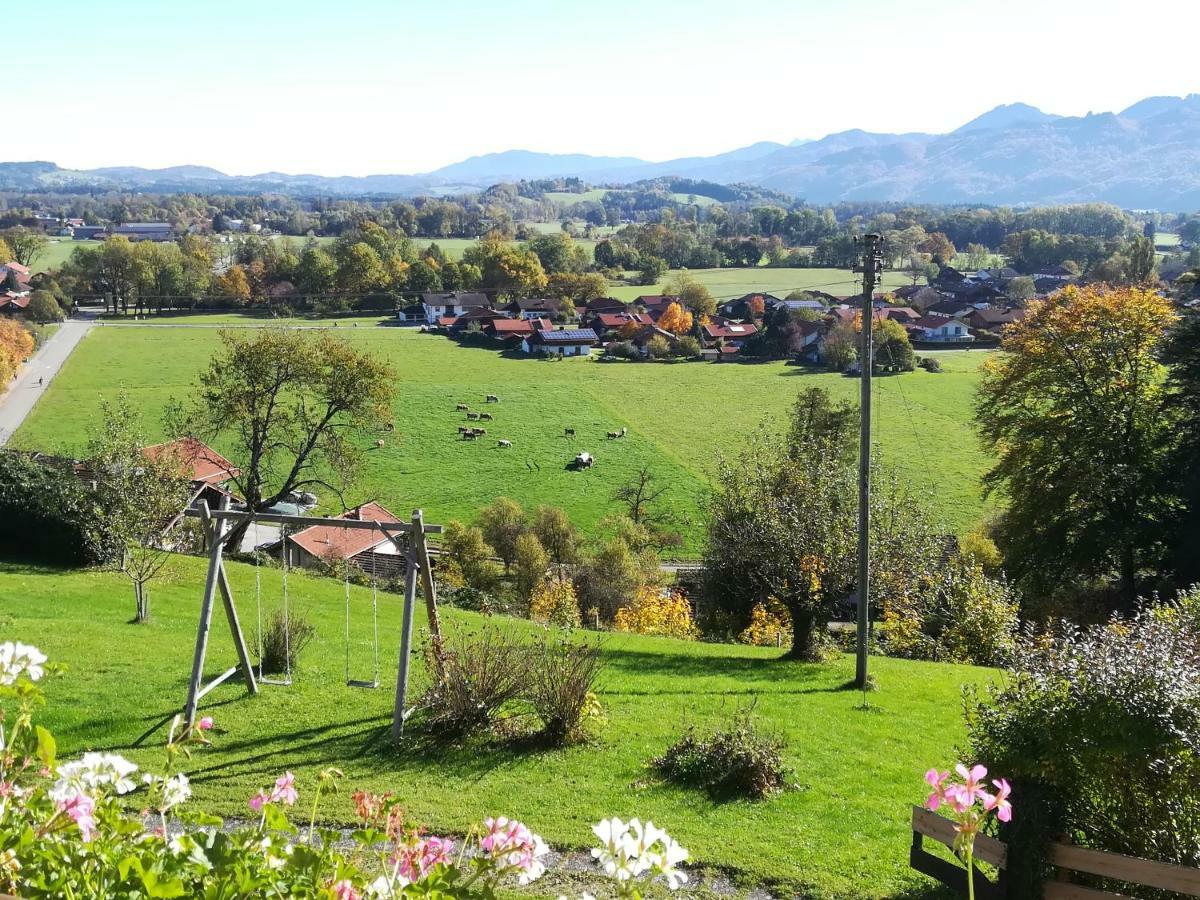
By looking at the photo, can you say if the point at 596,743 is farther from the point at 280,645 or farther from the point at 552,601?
the point at 552,601

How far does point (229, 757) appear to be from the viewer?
11.2 m

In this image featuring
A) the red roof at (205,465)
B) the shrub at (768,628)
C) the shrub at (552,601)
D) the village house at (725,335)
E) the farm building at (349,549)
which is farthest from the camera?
the village house at (725,335)

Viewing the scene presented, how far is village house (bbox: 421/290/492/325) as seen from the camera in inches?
4277

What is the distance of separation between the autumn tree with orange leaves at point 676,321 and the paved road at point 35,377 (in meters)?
56.1

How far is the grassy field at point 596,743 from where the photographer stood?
9406 mm

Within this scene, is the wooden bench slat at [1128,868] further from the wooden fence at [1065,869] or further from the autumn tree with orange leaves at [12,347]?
the autumn tree with orange leaves at [12,347]

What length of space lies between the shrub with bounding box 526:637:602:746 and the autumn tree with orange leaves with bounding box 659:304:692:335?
285 ft

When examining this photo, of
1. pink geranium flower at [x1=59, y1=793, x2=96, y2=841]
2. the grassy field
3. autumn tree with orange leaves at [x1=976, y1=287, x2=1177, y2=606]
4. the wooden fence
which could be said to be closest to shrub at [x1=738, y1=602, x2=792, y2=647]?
the grassy field

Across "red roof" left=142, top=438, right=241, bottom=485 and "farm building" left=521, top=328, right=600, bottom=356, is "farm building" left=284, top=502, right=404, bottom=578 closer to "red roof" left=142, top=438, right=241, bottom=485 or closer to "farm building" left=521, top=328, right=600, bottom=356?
"red roof" left=142, top=438, right=241, bottom=485

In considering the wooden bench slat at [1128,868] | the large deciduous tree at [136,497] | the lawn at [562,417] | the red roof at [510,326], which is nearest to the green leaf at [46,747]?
the wooden bench slat at [1128,868]

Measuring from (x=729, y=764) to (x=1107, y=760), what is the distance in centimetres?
476

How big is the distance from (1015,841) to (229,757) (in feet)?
28.9

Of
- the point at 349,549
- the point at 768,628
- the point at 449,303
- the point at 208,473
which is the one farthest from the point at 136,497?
the point at 449,303

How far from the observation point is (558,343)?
91.2 m
